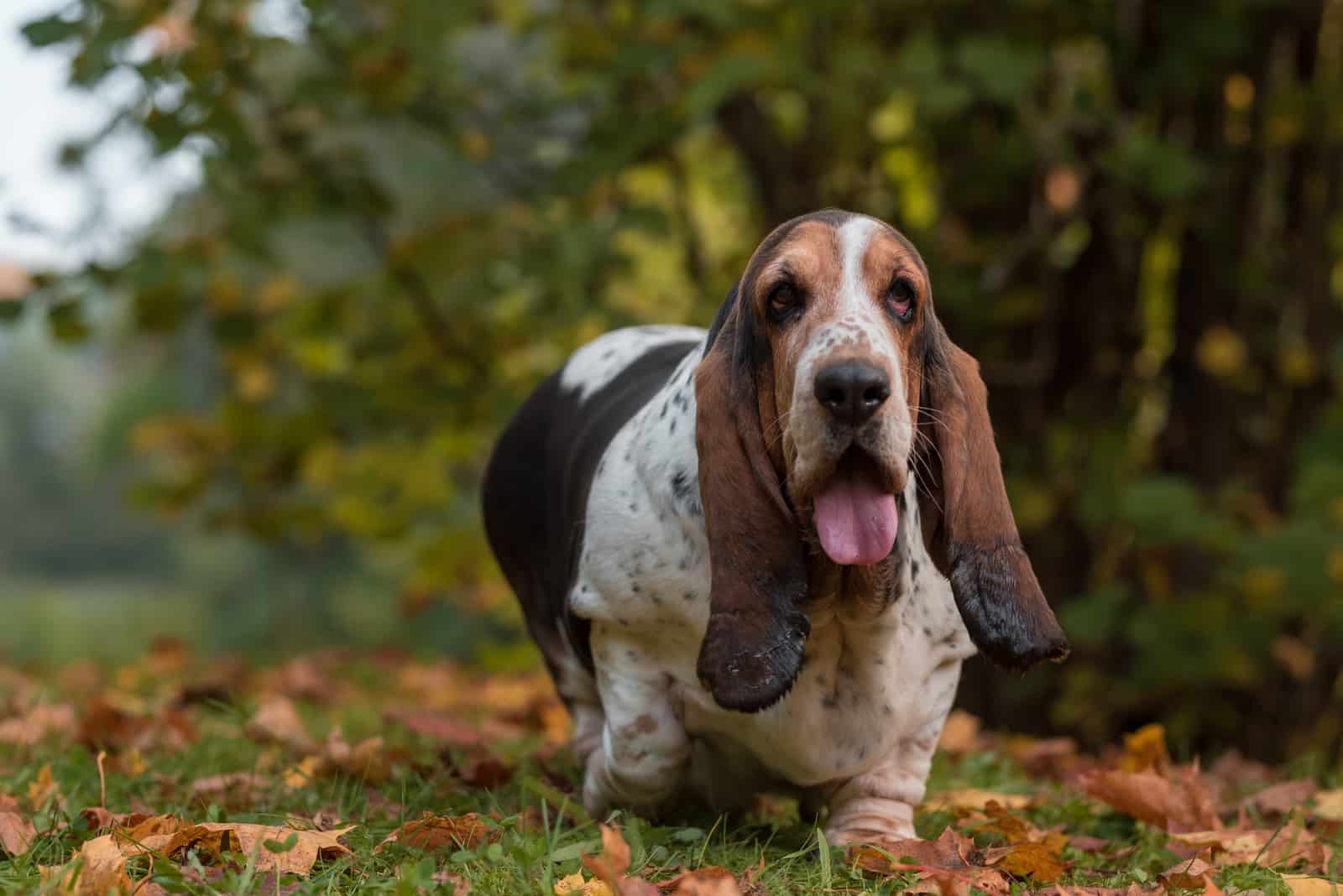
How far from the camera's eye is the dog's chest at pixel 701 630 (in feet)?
9.62

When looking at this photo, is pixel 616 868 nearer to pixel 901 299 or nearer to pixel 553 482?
pixel 901 299

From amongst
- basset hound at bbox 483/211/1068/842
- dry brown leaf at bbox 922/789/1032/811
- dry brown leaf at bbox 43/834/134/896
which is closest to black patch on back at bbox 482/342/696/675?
basset hound at bbox 483/211/1068/842

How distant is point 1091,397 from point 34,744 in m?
5.14

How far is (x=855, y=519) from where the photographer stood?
262 cm

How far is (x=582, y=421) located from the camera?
3.56 m

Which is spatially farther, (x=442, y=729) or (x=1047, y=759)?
(x=1047, y=759)

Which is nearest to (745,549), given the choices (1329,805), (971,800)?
(971,800)

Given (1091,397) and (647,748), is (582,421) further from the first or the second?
(1091,397)

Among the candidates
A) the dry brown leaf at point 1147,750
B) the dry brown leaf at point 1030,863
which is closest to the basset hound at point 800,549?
the dry brown leaf at point 1030,863

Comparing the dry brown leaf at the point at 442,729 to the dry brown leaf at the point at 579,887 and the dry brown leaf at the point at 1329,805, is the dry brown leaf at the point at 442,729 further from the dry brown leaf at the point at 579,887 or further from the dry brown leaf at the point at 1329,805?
the dry brown leaf at the point at 1329,805

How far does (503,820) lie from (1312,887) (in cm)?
150

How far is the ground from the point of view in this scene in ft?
Answer: 8.32

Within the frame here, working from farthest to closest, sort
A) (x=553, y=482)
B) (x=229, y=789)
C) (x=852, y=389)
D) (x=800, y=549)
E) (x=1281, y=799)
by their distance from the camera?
(x=1281, y=799) < (x=553, y=482) < (x=229, y=789) < (x=800, y=549) < (x=852, y=389)

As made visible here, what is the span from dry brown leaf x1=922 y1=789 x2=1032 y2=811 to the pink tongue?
1109 mm
